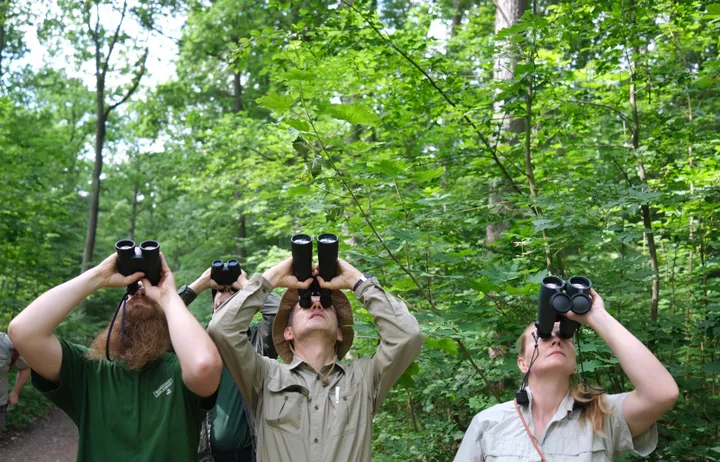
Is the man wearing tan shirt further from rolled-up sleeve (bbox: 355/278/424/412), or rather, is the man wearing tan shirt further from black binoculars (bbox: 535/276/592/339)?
black binoculars (bbox: 535/276/592/339)

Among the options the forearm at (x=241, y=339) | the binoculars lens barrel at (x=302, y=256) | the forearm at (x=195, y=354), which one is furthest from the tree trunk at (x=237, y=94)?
the forearm at (x=195, y=354)

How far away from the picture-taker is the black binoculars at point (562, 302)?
6.53ft

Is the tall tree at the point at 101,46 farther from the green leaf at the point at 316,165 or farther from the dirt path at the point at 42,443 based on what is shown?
the green leaf at the point at 316,165

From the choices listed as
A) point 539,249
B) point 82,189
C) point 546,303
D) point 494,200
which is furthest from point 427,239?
point 82,189

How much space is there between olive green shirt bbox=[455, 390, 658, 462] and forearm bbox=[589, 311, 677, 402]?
0.51 ft

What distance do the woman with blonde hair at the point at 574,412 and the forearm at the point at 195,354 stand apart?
0.87 metres

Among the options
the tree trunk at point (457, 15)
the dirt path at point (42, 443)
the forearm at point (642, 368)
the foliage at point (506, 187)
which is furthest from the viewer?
the tree trunk at point (457, 15)

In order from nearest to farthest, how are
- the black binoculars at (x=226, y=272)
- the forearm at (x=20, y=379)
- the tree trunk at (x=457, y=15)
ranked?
the black binoculars at (x=226, y=272) < the forearm at (x=20, y=379) < the tree trunk at (x=457, y=15)

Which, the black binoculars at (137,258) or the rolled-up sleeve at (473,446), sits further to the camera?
the black binoculars at (137,258)

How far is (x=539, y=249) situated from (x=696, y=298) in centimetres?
171

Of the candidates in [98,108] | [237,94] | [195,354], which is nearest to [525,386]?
[195,354]

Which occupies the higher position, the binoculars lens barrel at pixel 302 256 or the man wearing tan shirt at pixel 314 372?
the binoculars lens barrel at pixel 302 256

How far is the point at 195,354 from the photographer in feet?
6.64

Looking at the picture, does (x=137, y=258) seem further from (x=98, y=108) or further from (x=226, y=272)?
(x=98, y=108)
